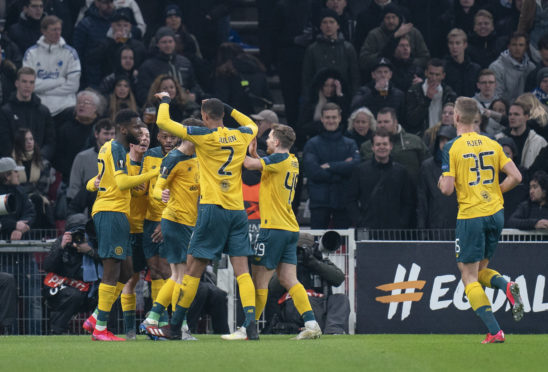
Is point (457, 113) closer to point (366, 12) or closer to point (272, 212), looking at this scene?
point (272, 212)

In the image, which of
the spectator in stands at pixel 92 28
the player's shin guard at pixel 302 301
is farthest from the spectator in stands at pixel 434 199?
the spectator in stands at pixel 92 28

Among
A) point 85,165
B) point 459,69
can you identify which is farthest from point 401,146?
point 85,165

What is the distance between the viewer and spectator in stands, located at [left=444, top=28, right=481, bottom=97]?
1722cm

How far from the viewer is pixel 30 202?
14.2 meters

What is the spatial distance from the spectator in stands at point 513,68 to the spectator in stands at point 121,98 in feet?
18.1

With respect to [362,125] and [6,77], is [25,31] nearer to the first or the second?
[6,77]

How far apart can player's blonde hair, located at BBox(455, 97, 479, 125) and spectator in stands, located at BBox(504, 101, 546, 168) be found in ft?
15.4

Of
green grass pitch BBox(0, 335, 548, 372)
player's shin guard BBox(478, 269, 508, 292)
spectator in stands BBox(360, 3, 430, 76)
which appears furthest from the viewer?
spectator in stands BBox(360, 3, 430, 76)

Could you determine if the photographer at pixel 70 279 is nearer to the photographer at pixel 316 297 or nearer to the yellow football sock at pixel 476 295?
the photographer at pixel 316 297

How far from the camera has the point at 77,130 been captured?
634 inches

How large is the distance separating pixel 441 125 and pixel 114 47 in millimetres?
5192

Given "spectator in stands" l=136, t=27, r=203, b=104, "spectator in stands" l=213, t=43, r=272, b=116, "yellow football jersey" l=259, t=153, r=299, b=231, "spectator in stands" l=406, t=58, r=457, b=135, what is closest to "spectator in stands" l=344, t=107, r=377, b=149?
"spectator in stands" l=406, t=58, r=457, b=135

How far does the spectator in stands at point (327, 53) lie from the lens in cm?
1734

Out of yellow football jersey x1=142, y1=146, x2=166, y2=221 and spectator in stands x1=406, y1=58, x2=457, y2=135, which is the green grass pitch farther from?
spectator in stands x1=406, y1=58, x2=457, y2=135
